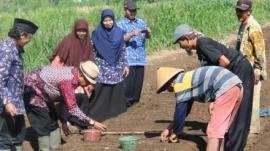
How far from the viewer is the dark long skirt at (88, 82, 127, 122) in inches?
340

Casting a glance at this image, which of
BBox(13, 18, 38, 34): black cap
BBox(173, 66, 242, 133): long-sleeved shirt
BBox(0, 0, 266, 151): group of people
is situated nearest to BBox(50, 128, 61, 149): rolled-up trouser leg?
BBox(0, 0, 266, 151): group of people

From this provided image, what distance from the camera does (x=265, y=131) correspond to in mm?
7895

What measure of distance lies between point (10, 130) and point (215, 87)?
2181 millimetres

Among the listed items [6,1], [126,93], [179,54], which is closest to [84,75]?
[126,93]

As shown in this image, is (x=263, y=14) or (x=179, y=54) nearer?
(x=179, y=54)

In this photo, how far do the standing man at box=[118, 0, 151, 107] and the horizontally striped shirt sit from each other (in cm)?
328

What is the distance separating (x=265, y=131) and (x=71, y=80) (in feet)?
9.67

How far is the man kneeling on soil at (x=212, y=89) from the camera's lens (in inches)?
227

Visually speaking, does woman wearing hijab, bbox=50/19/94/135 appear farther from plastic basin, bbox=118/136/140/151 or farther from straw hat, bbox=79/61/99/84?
straw hat, bbox=79/61/99/84

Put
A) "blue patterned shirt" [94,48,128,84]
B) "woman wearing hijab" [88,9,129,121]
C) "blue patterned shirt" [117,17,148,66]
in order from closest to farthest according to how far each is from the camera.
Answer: "woman wearing hijab" [88,9,129,121] → "blue patterned shirt" [94,48,128,84] → "blue patterned shirt" [117,17,148,66]

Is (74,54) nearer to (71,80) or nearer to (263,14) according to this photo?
(71,80)

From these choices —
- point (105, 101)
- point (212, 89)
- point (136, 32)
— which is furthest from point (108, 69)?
point (212, 89)

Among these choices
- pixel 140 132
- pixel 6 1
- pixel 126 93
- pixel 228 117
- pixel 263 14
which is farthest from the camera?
pixel 6 1

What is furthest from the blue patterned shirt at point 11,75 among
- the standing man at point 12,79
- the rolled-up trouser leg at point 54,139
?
the rolled-up trouser leg at point 54,139
